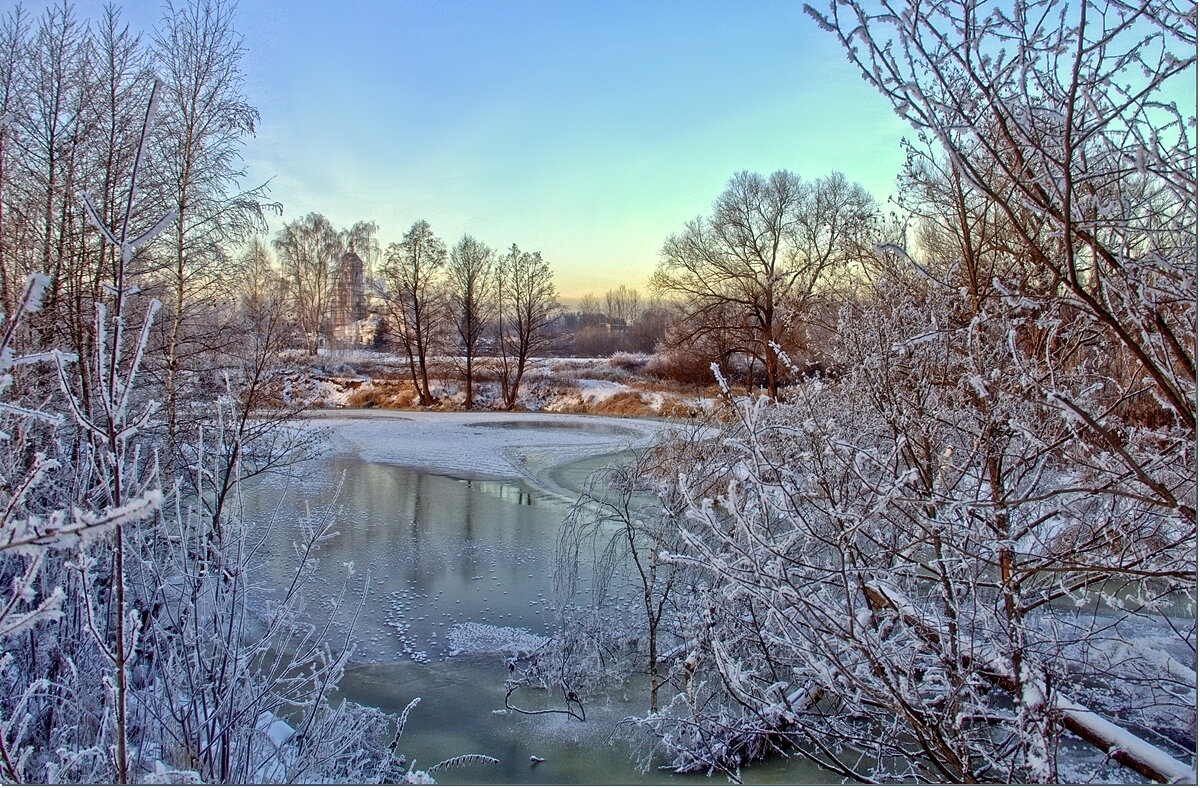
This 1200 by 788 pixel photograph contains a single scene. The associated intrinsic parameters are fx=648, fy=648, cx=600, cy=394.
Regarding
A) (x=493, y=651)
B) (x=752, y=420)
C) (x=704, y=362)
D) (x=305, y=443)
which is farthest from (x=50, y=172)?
(x=704, y=362)

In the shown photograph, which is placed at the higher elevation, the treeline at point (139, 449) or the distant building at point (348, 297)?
the distant building at point (348, 297)

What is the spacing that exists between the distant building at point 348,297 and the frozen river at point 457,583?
855cm

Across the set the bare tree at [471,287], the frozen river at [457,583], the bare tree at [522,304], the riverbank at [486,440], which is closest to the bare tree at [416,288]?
the bare tree at [471,287]

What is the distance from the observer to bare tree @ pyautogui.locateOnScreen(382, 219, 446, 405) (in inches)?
844

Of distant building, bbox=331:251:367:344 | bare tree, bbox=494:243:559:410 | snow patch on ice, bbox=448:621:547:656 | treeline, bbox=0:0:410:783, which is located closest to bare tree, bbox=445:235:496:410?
bare tree, bbox=494:243:559:410

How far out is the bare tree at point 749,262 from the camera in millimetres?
13812

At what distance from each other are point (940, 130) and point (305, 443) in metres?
6.44

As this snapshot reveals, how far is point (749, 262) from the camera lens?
591 inches

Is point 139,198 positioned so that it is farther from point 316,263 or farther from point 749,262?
point 316,263

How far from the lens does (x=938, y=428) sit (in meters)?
3.01

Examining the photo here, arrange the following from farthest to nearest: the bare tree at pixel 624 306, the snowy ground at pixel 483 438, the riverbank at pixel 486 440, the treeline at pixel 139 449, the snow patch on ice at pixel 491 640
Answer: the bare tree at pixel 624 306
the snowy ground at pixel 483 438
the riverbank at pixel 486 440
the snow patch on ice at pixel 491 640
the treeline at pixel 139 449

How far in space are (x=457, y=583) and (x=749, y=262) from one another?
1119 cm

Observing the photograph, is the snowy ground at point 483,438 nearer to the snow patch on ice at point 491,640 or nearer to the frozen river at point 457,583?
the frozen river at point 457,583

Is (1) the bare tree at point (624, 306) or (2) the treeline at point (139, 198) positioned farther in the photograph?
(1) the bare tree at point (624, 306)
